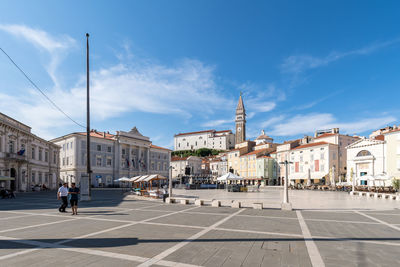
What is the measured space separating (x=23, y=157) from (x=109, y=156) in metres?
26.6

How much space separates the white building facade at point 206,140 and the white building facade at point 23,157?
4130 inches

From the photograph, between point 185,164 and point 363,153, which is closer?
point 363,153

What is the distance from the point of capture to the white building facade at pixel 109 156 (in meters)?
57.0

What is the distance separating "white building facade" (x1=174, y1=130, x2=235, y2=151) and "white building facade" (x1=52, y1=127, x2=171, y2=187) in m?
75.9

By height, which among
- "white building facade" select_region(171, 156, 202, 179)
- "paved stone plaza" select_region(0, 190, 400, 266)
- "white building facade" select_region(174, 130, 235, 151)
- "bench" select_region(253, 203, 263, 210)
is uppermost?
"white building facade" select_region(174, 130, 235, 151)

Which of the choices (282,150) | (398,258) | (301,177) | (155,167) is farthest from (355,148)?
(398,258)

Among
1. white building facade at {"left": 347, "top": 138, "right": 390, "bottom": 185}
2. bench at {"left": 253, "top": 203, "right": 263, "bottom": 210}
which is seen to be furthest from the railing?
white building facade at {"left": 347, "top": 138, "right": 390, "bottom": 185}

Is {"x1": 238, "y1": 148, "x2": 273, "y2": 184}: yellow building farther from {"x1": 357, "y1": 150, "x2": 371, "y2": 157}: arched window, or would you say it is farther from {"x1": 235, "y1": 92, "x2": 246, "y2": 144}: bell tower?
{"x1": 235, "y1": 92, "x2": 246, "y2": 144}: bell tower

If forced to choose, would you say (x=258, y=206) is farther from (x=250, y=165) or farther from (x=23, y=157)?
(x=250, y=165)

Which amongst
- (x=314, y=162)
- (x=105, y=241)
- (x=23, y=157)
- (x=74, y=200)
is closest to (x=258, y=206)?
(x=74, y=200)

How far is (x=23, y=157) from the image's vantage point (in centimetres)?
3647

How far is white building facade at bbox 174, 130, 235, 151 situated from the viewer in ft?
485

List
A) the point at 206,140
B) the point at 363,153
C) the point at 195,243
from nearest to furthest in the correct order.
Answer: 1. the point at 195,243
2. the point at 363,153
3. the point at 206,140

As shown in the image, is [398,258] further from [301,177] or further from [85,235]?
[301,177]
